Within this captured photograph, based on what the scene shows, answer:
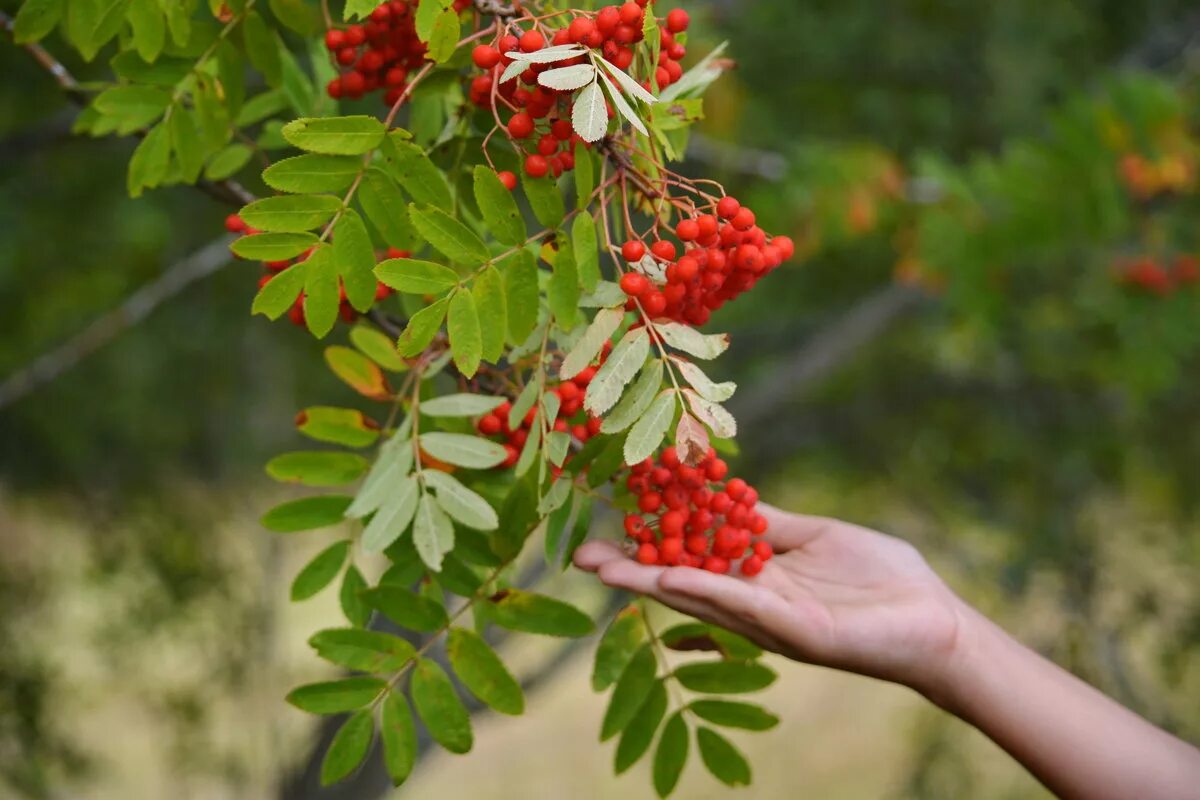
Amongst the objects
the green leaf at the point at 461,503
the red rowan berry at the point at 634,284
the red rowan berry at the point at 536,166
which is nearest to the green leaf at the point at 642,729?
the green leaf at the point at 461,503

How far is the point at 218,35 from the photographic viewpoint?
1.29m

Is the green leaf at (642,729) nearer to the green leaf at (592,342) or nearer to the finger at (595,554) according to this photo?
the finger at (595,554)

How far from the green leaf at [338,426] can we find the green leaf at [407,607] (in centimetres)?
21

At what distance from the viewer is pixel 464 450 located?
1.19 metres

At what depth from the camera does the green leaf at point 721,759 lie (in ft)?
5.01

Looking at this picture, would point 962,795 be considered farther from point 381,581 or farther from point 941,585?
point 381,581

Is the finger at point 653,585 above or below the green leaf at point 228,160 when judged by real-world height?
below

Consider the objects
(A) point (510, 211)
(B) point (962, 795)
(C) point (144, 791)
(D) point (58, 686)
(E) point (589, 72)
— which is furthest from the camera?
(C) point (144, 791)

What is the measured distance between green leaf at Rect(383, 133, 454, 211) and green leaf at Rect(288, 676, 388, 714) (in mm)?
583

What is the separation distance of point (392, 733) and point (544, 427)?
443 millimetres

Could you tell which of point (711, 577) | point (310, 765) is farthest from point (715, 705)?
point (310, 765)

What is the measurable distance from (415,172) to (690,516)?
52cm

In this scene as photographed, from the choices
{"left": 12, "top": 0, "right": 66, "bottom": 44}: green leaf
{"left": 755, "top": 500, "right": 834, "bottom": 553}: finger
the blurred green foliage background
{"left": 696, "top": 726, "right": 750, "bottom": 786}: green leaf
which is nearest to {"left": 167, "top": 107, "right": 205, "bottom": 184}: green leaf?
{"left": 12, "top": 0, "right": 66, "bottom": 44}: green leaf

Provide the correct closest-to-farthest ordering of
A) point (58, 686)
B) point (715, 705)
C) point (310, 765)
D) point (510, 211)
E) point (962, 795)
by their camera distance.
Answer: point (510, 211) < point (715, 705) < point (310, 765) < point (58, 686) < point (962, 795)
